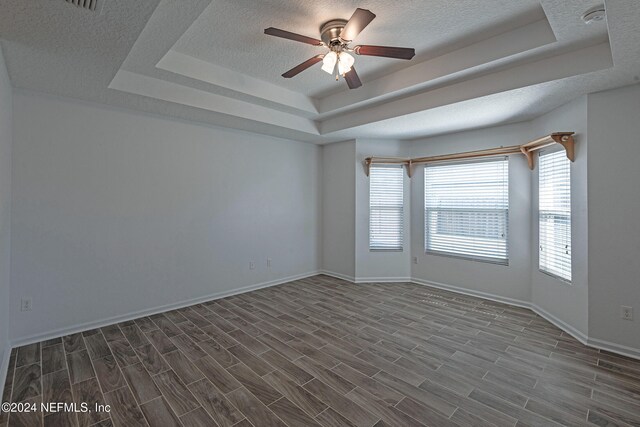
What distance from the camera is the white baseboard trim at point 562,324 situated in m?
2.90

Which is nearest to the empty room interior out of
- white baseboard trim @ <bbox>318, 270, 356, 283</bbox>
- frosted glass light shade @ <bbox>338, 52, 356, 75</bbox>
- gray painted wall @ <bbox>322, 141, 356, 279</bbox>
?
frosted glass light shade @ <bbox>338, 52, 356, 75</bbox>

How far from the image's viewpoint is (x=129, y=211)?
11.4 ft

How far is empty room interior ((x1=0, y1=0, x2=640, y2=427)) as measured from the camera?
204cm

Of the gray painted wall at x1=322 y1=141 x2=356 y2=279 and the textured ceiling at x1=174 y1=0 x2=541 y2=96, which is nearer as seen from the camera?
the textured ceiling at x1=174 y1=0 x2=541 y2=96

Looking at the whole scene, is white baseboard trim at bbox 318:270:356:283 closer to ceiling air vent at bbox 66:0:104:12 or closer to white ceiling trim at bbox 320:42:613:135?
white ceiling trim at bbox 320:42:613:135

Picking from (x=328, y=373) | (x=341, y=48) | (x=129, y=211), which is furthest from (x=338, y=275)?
(x=341, y=48)

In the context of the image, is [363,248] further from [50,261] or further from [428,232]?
[50,261]

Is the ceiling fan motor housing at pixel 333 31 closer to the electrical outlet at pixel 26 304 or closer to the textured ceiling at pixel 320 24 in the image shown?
the textured ceiling at pixel 320 24

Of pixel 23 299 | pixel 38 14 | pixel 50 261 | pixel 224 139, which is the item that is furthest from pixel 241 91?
pixel 23 299

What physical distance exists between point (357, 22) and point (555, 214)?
313cm

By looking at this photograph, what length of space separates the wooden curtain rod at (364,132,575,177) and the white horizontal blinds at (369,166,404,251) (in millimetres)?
153

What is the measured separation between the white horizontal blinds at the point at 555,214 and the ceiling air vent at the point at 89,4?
4.28 metres

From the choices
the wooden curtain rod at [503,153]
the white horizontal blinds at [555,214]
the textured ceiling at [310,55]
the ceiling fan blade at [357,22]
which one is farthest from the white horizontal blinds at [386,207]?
the ceiling fan blade at [357,22]

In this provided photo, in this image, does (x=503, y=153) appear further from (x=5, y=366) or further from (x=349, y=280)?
(x=5, y=366)
